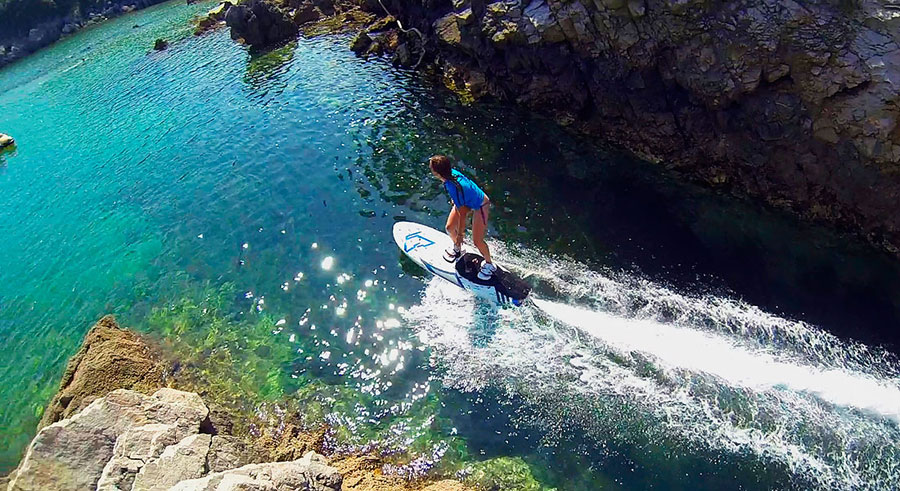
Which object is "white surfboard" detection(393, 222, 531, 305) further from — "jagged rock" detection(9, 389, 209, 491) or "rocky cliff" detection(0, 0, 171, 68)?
"rocky cliff" detection(0, 0, 171, 68)

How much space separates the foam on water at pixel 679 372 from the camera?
474 inches

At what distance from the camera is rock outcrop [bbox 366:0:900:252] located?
51.9 ft

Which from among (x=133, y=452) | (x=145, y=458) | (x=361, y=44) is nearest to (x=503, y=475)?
(x=145, y=458)

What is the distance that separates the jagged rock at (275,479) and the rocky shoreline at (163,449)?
19mm

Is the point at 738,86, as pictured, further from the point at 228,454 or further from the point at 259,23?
the point at 259,23

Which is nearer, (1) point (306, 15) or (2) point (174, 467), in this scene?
(2) point (174, 467)

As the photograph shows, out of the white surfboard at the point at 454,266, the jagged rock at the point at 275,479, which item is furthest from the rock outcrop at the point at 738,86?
the jagged rock at the point at 275,479

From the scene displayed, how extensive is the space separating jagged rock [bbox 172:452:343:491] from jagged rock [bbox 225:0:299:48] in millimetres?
36620

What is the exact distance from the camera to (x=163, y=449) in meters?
11.1

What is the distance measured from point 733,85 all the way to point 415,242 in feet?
39.9

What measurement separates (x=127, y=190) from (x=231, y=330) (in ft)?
42.0

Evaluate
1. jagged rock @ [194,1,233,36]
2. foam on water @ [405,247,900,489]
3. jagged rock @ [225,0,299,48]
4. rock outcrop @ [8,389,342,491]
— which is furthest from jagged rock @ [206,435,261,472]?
jagged rock @ [194,1,233,36]

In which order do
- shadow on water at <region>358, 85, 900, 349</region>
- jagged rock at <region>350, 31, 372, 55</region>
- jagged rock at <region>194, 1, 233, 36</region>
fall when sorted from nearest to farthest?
shadow on water at <region>358, 85, 900, 349</region>, jagged rock at <region>350, 31, 372, 55</region>, jagged rock at <region>194, 1, 233, 36</region>

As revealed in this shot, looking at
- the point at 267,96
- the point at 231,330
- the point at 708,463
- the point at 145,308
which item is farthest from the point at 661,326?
the point at 267,96
